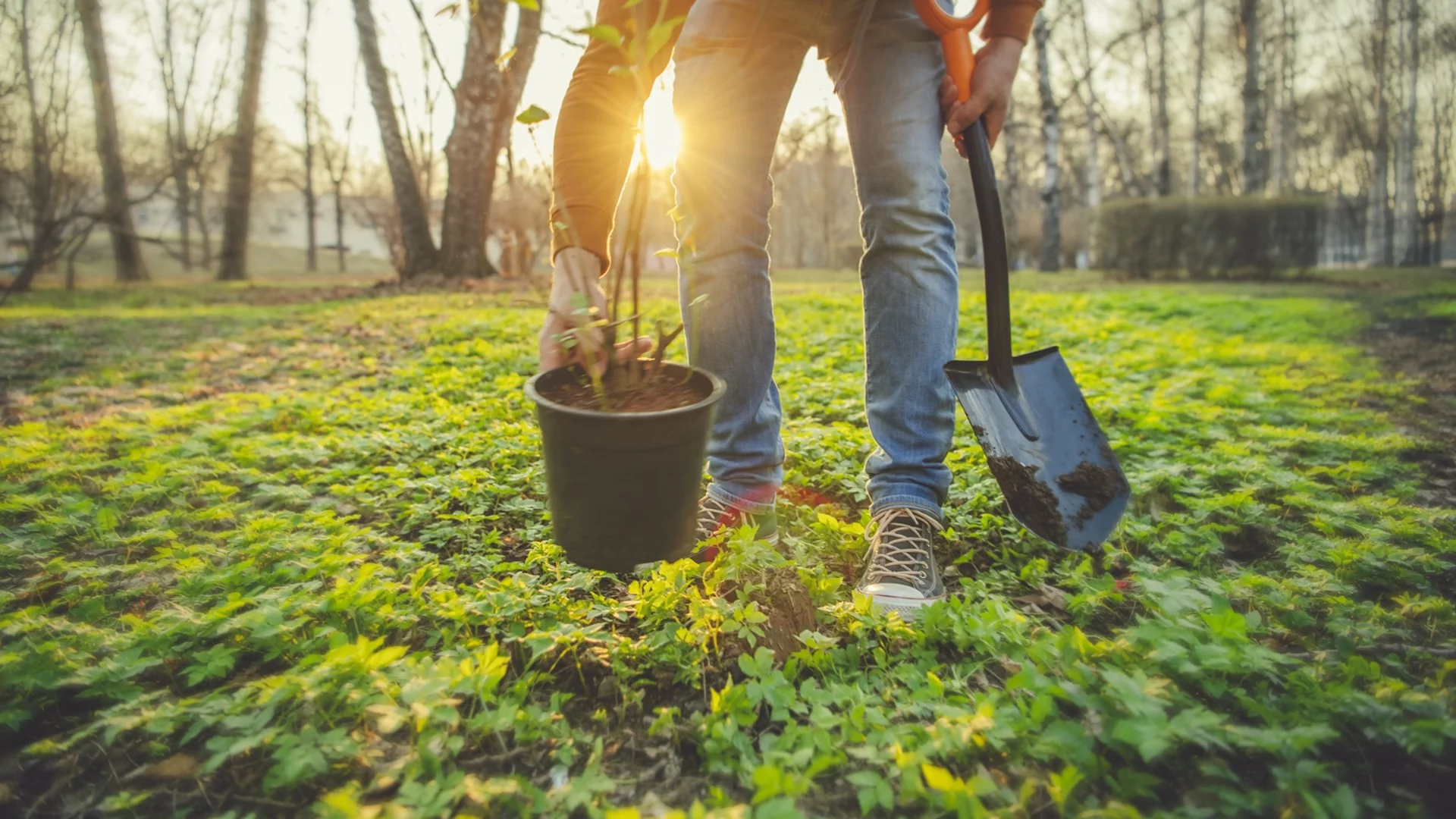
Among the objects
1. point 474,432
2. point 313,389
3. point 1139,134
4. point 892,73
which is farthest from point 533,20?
point 1139,134

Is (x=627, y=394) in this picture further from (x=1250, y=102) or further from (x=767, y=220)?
(x=1250, y=102)

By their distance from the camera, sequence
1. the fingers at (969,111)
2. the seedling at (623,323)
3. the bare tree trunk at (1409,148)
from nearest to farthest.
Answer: the seedling at (623,323), the fingers at (969,111), the bare tree trunk at (1409,148)

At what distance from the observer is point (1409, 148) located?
2100 cm

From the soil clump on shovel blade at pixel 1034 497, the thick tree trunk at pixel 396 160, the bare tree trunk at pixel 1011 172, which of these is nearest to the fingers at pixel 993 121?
the soil clump on shovel blade at pixel 1034 497

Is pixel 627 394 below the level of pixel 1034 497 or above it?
above

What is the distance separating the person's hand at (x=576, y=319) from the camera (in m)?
1.37

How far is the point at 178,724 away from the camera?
1219mm

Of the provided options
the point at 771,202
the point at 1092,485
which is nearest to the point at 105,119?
the point at 771,202

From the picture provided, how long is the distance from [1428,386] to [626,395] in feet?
15.1

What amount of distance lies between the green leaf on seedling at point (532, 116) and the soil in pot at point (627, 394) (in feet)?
1.53

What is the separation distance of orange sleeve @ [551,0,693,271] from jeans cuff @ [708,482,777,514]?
2.02ft

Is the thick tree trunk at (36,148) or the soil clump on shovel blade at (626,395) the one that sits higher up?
the thick tree trunk at (36,148)

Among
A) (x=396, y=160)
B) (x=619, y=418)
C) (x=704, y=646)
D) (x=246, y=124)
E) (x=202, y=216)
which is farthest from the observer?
(x=202, y=216)

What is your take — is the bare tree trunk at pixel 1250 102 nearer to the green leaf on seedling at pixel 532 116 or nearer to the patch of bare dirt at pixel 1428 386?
the patch of bare dirt at pixel 1428 386
